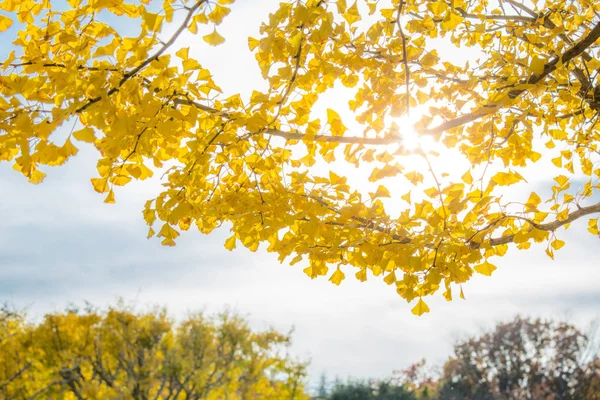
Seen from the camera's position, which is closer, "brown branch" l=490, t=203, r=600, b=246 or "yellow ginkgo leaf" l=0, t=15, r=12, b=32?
"yellow ginkgo leaf" l=0, t=15, r=12, b=32

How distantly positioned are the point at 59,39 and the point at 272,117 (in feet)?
2.41

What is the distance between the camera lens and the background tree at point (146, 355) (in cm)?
1052

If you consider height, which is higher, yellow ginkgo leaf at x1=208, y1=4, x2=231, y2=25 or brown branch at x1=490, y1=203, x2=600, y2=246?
yellow ginkgo leaf at x1=208, y1=4, x2=231, y2=25

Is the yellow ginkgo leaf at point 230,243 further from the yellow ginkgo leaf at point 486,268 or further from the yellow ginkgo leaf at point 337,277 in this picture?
the yellow ginkgo leaf at point 486,268

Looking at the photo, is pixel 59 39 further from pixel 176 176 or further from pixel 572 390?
pixel 572 390

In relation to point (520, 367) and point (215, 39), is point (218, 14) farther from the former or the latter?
point (520, 367)

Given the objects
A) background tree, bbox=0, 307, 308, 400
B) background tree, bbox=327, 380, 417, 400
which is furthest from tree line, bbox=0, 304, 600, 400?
background tree, bbox=327, 380, 417, 400

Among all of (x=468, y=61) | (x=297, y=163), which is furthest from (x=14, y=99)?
(x=468, y=61)

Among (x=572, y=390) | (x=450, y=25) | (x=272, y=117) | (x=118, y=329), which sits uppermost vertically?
(x=450, y=25)

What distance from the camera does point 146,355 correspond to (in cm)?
1095

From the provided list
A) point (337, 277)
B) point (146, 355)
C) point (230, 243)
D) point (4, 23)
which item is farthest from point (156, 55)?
point (146, 355)

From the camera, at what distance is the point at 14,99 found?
1396 millimetres

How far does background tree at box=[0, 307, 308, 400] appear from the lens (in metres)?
10.5

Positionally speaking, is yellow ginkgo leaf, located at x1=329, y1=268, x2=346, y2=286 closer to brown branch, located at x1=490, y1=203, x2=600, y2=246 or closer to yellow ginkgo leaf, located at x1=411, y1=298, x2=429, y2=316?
yellow ginkgo leaf, located at x1=411, y1=298, x2=429, y2=316
